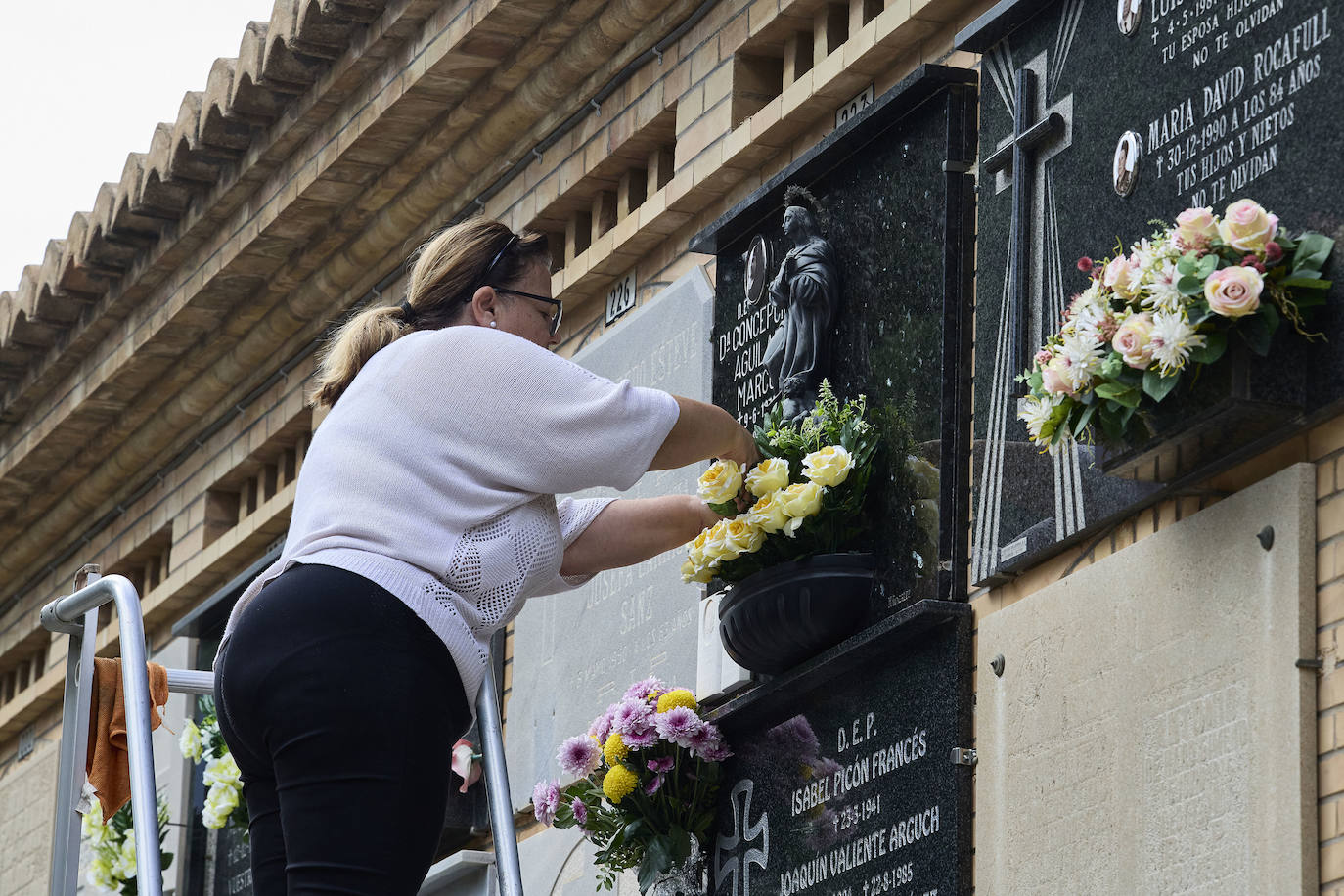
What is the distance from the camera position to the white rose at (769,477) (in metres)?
5.55

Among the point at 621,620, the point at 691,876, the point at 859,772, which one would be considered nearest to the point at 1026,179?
the point at 859,772

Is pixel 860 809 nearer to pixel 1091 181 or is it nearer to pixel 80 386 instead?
pixel 1091 181

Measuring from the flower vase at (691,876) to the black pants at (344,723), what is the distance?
2237mm

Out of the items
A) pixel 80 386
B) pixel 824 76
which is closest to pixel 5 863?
pixel 80 386

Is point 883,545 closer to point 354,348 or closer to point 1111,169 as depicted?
point 1111,169

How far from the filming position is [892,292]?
5723 mm

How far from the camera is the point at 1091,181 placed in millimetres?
4926

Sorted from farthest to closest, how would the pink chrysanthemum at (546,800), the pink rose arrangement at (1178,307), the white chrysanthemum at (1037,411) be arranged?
the pink chrysanthemum at (546,800) → the white chrysanthemum at (1037,411) → the pink rose arrangement at (1178,307)

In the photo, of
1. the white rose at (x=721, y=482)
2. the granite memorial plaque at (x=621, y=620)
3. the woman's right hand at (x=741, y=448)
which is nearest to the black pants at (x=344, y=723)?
the woman's right hand at (x=741, y=448)

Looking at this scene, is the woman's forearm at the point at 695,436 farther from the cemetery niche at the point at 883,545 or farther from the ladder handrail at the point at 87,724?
the ladder handrail at the point at 87,724

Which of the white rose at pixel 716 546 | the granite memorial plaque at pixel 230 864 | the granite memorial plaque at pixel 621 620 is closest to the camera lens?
the white rose at pixel 716 546

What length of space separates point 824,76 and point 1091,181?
5.40 ft

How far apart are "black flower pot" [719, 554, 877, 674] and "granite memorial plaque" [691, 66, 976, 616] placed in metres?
0.06

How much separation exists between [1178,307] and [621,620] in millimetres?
3337
